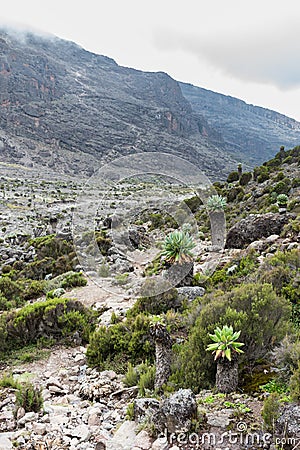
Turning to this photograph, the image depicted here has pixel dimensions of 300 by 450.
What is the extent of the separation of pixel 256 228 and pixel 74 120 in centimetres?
12966

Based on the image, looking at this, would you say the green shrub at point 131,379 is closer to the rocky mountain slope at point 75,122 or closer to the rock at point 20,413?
the rock at point 20,413

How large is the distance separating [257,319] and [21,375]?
463cm

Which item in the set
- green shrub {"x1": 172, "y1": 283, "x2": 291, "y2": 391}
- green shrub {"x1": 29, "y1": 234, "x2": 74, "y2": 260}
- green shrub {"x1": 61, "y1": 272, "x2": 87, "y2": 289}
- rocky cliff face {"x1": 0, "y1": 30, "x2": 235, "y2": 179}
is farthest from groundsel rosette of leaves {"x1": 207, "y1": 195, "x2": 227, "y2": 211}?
rocky cliff face {"x1": 0, "y1": 30, "x2": 235, "y2": 179}

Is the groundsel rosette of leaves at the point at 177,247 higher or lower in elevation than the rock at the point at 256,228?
lower

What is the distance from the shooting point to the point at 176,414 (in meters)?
3.94

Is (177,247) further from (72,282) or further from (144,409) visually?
(144,409)

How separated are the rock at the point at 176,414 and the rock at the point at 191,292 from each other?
228 inches

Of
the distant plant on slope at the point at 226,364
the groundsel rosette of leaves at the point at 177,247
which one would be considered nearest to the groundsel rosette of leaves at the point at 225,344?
the distant plant on slope at the point at 226,364

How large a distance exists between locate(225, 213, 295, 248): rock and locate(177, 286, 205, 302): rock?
5.05 meters

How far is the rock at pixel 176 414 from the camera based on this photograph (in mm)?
3916

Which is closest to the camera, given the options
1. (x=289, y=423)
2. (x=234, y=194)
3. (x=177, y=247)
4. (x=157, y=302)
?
(x=289, y=423)

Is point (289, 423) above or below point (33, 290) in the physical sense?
above

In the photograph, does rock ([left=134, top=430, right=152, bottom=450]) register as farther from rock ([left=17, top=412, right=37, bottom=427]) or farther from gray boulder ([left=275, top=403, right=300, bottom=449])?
rock ([left=17, top=412, right=37, bottom=427])

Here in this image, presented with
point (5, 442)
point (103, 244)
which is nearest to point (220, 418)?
point (5, 442)
